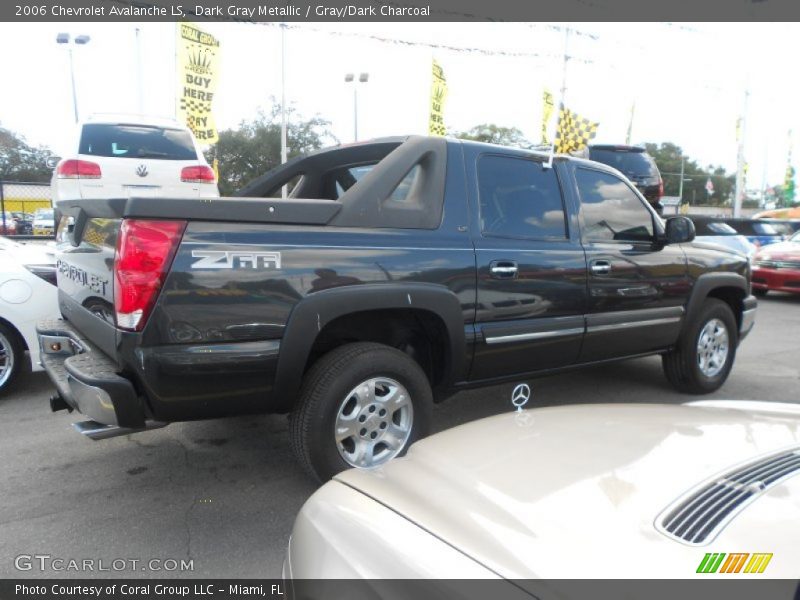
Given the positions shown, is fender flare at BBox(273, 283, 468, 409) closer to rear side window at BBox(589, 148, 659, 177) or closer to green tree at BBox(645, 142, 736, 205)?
rear side window at BBox(589, 148, 659, 177)

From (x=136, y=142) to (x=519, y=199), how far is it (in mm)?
5717

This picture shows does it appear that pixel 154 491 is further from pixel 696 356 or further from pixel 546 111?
pixel 546 111

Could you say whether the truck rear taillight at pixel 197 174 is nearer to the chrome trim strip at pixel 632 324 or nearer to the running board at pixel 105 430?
the running board at pixel 105 430

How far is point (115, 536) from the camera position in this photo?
2740 millimetres

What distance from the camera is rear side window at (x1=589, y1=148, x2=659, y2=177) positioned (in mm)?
12477

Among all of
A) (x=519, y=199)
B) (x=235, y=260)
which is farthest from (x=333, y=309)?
(x=519, y=199)

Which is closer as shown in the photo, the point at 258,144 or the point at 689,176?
the point at 258,144

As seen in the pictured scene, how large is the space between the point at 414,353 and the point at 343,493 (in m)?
2.00

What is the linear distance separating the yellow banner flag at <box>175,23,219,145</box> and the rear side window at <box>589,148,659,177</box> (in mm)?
8305

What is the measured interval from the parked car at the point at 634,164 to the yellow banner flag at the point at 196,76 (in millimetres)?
8276

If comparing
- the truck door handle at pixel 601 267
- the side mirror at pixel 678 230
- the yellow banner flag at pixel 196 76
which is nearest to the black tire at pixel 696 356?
the side mirror at pixel 678 230

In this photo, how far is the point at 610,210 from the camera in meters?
4.41

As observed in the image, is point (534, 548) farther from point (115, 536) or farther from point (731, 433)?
point (115, 536)

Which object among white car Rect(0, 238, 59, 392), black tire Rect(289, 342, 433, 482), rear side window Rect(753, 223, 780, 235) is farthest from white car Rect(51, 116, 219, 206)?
rear side window Rect(753, 223, 780, 235)
